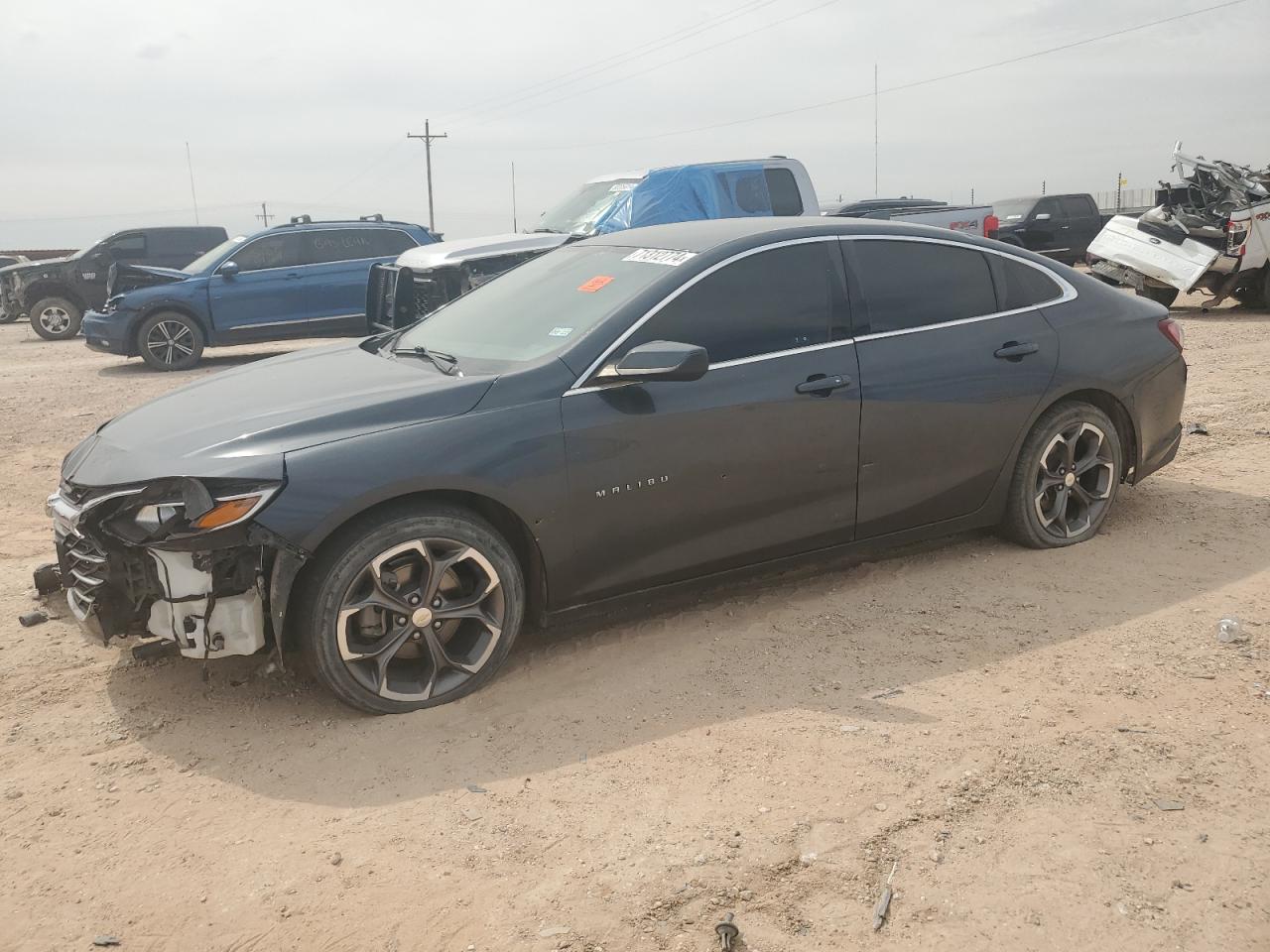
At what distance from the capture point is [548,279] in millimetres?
4867

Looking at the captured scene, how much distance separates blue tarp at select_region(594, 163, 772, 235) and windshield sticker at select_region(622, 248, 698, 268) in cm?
714

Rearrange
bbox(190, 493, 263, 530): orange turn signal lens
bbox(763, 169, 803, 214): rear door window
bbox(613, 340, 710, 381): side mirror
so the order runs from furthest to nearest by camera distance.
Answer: bbox(763, 169, 803, 214): rear door window < bbox(613, 340, 710, 381): side mirror < bbox(190, 493, 263, 530): orange turn signal lens

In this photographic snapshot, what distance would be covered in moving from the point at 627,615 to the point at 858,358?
1440 millimetres

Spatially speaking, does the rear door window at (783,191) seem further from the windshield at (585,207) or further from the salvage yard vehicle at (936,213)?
the salvage yard vehicle at (936,213)

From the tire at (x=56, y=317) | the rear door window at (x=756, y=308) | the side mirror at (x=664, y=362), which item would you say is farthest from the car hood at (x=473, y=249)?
the tire at (x=56, y=317)

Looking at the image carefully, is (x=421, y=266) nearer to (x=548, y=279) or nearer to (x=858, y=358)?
(x=548, y=279)

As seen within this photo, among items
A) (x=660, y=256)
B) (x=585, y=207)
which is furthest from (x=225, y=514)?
(x=585, y=207)

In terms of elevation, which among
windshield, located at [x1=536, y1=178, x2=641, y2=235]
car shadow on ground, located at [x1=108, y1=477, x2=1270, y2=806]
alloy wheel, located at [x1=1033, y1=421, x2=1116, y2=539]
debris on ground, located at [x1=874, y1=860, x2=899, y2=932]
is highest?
windshield, located at [x1=536, y1=178, x2=641, y2=235]

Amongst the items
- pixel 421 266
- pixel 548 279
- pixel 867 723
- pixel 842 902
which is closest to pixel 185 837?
pixel 842 902

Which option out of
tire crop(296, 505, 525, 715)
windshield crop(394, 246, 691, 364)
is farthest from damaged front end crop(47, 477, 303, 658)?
windshield crop(394, 246, 691, 364)

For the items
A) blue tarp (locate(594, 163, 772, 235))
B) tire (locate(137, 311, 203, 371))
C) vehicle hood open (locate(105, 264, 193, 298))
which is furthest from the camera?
vehicle hood open (locate(105, 264, 193, 298))

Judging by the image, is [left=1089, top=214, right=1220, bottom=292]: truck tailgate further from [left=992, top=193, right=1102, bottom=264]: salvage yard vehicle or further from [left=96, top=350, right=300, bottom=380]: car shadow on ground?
[left=96, top=350, right=300, bottom=380]: car shadow on ground

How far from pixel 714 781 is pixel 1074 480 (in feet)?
9.23

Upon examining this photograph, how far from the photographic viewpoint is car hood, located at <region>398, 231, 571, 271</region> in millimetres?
10305
